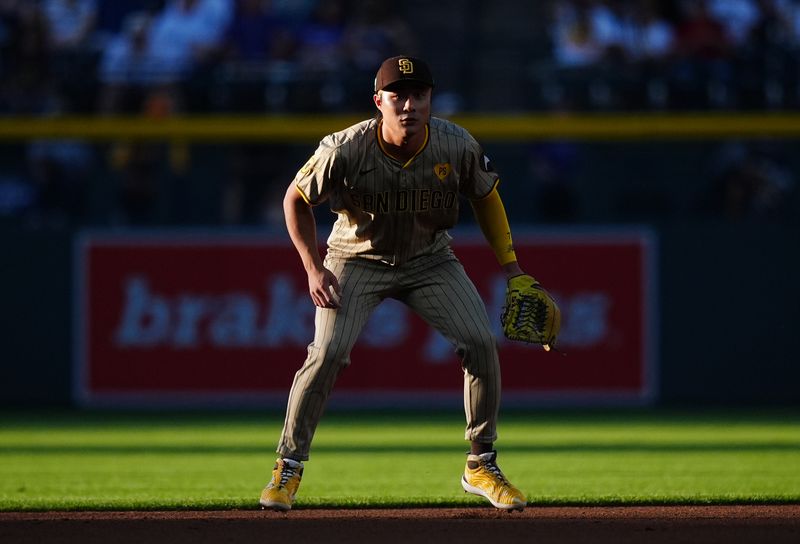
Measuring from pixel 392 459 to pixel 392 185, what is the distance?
9.10ft

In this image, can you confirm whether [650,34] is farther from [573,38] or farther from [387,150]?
[387,150]

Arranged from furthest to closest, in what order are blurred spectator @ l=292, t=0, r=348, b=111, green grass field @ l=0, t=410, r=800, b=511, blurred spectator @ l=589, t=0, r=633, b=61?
blurred spectator @ l=589, t=0, r=633, b=61, blurred spectator @ l=292, t=0, r=348, b=111, green grass field @ l=0, t=410, r=800, b=511

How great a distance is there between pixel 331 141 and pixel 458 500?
1.68 meters

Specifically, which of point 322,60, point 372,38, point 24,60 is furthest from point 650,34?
point 24,60

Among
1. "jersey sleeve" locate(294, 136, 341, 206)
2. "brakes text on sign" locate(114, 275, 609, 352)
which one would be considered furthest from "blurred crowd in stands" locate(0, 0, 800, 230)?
"jersey sleeve" locate(294, 136, 341, 206)

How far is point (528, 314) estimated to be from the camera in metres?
5.27

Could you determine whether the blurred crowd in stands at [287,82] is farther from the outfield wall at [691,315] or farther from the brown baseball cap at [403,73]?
the brown baseball cap at [403,73]

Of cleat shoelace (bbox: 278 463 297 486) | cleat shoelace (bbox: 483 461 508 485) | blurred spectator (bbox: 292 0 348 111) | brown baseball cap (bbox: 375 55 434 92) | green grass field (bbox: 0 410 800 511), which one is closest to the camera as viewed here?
brown baseball cap (bbox: 375 55 434 92)

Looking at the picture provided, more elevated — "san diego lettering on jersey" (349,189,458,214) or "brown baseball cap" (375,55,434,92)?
"brown baseball cap" (375,55,434,92)

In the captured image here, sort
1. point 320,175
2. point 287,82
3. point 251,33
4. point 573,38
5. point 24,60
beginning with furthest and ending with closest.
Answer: point 573,38 → point 251,33 → point 24,60 → point 287,82 → point 320,175

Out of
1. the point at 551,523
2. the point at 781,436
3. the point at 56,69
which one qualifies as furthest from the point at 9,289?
the point at 551,523

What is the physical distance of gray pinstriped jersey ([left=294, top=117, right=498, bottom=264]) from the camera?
16.4ft

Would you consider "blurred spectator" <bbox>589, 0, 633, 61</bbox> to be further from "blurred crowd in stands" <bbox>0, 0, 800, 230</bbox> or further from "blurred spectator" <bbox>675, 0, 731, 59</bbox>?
"blurred spectator" <bbox>675, 0, 731, 59</bbox>

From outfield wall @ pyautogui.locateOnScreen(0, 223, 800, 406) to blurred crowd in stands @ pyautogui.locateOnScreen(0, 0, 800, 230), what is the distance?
256 millimetres
